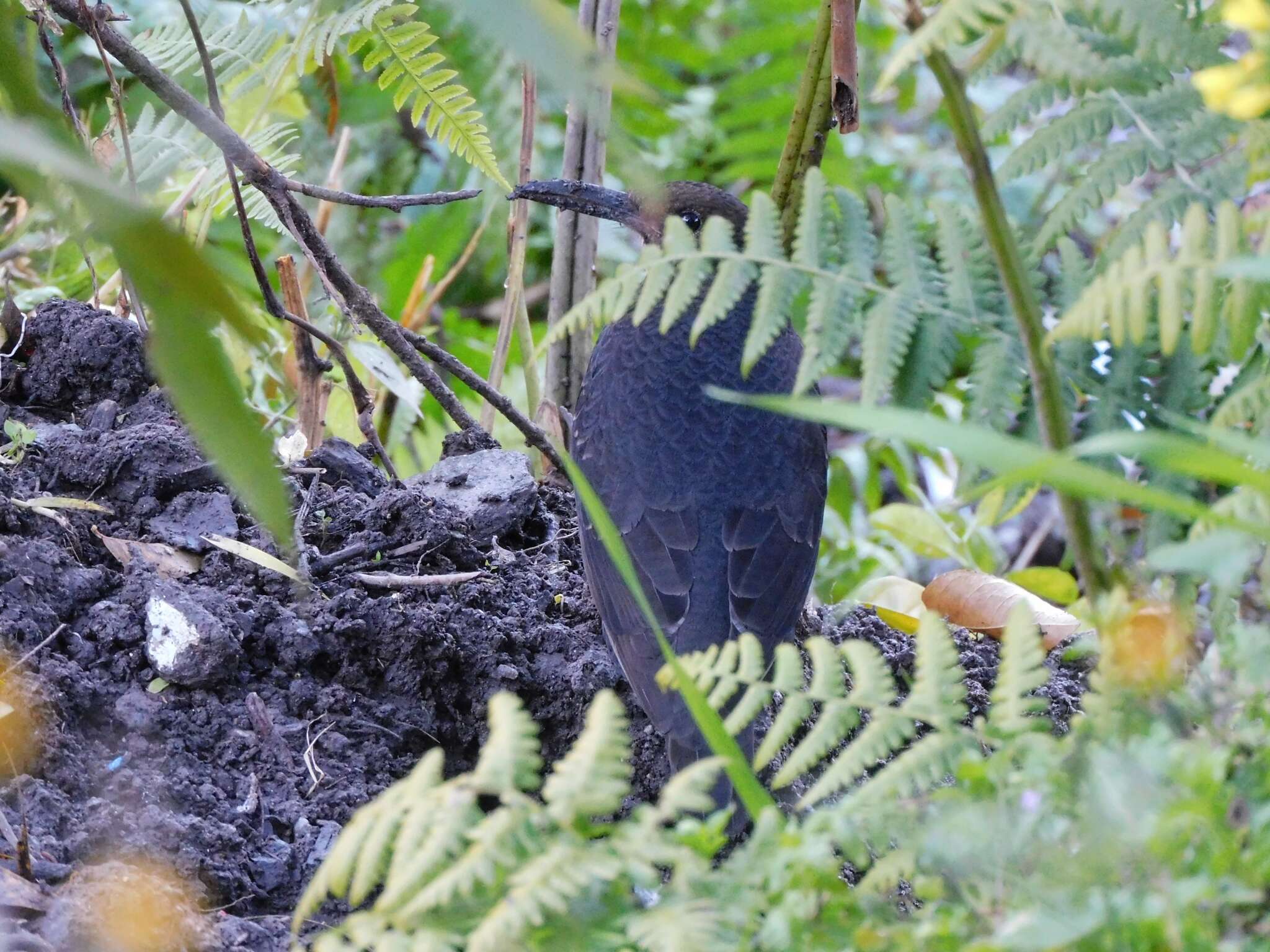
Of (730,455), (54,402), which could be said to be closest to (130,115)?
(54,402)

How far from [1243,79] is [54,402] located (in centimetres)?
283

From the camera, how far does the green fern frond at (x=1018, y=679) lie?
1.41 meters

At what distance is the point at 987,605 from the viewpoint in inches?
135

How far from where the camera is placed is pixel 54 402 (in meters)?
3.25

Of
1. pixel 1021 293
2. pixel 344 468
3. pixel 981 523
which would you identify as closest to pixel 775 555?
pixel 981 523

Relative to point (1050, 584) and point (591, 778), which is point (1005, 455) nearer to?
point (591, 778)

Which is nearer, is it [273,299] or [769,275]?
[769,275]

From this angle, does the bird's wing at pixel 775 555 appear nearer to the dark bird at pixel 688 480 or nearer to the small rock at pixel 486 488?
the dark bird at pixel 688 480

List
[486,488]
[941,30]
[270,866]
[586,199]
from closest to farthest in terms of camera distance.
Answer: [941,30] → [270,866] → [486,488] → [586,199]

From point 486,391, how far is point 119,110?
1.13 meters

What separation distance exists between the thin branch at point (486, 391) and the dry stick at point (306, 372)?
10.7 inches

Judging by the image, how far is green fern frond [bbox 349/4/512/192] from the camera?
2994mm

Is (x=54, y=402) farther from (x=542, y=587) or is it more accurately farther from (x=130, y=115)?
(x=130, y=115)

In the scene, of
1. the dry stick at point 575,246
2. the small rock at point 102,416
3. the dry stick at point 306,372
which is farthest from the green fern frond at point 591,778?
the dry stick at point 575,246
